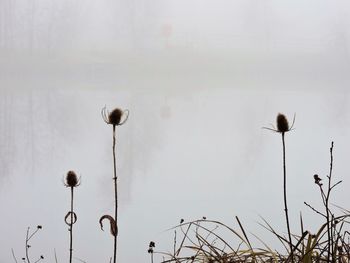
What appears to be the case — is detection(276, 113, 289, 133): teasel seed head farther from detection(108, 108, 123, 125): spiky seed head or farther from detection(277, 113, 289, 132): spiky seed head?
detection(108, 108, 123, 125): spiky seed head

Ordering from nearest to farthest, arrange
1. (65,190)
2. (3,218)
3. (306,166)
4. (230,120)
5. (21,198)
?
(3,218), (21,198), (65,190), (306,166), (230,120)

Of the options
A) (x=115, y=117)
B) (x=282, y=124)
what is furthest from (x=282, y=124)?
(x=115, y=117)

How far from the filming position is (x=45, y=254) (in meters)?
2.00

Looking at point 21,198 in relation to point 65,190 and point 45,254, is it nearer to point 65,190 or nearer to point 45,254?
point 65,190

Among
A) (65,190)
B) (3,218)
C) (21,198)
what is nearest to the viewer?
(3,218)

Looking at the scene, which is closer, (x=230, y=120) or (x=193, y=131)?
(x=193, y=131)

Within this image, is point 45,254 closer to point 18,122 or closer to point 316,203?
point 316,203

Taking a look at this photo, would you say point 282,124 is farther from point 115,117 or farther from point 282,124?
point 115,117

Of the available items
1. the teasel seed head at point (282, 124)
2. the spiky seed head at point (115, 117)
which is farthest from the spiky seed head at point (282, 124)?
the spiky seed head at point (115, 117)

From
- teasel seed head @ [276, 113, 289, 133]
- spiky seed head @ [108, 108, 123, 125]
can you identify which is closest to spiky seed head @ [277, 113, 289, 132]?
teasel seed head @ [276, 113, 289, 133]

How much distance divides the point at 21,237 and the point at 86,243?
29cm

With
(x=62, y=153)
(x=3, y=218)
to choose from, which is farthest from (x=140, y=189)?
(x=62, y=153)

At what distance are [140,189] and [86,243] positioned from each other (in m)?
1.16

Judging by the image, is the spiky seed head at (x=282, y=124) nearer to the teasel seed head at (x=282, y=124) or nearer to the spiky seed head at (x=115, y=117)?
the teasel seed head at (x=282, y=124)
